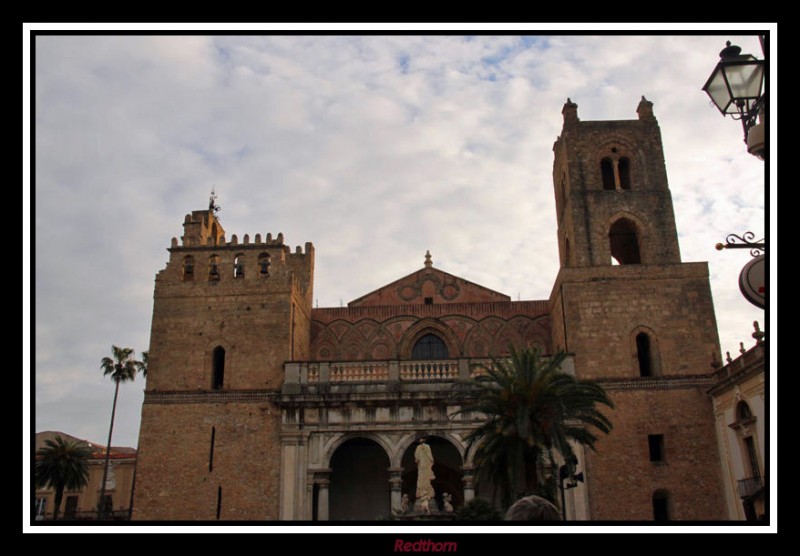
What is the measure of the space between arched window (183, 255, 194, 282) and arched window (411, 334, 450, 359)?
30.4 ft

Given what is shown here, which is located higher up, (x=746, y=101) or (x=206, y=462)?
(x=746, y=101)

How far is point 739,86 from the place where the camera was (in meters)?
7.54

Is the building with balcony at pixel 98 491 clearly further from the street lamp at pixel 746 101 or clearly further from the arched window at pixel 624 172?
the street lamp at pixel 746 101

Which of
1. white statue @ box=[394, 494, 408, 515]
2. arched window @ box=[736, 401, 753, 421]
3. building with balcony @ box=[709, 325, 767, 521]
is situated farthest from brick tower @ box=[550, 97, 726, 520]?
white statue @ box=[394, 494, 408, 515]

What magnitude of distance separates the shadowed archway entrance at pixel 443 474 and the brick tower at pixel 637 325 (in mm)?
5602

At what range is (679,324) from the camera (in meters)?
24.6

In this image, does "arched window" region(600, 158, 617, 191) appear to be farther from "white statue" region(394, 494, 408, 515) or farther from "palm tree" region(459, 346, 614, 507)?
"white statue" region(394, 494, 408, 515)

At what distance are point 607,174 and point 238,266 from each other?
15005mm

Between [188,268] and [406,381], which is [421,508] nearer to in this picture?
[406,381]

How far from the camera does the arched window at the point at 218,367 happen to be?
84.4 ft

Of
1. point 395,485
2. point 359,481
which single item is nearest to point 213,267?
point 359,481

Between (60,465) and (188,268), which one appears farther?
(60,465)

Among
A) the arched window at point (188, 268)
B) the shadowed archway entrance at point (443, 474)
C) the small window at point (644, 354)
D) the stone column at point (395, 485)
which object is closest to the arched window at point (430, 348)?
the shadowed archway entrance at point (443, 474)
